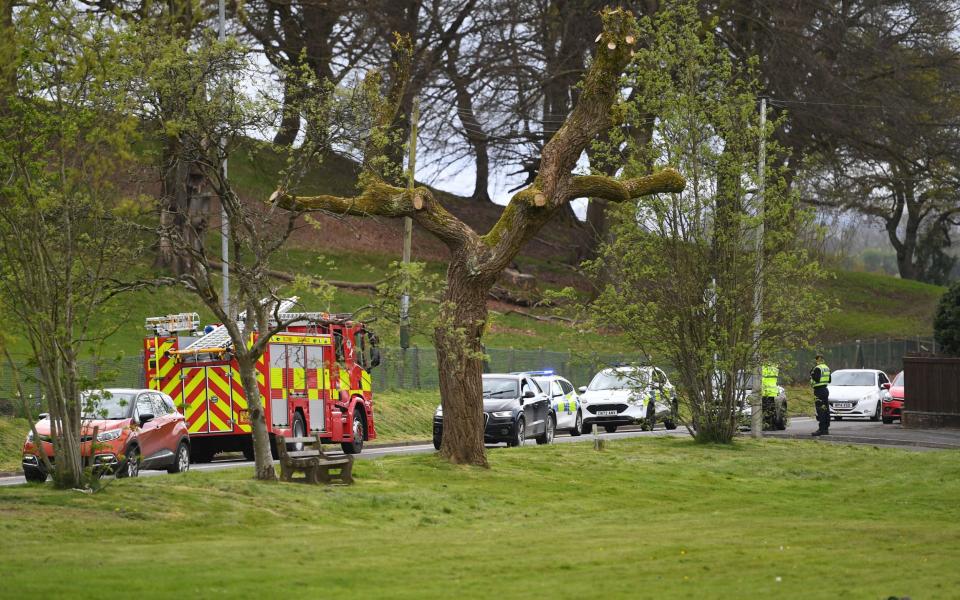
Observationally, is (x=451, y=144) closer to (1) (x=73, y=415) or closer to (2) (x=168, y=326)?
(2) (x=168, y=326)

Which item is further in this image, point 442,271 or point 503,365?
point 442,271

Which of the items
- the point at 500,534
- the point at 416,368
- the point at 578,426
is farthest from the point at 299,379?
the point at 416,368

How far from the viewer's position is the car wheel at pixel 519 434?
91.9 feet

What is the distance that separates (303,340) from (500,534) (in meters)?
12.1

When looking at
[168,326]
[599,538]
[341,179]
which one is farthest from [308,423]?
[341,179]

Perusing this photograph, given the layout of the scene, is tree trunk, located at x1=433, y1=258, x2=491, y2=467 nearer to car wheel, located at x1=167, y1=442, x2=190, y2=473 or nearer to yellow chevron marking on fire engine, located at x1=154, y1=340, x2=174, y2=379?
car wheel, located at x1=167, y1=442, x2=190, y2=473

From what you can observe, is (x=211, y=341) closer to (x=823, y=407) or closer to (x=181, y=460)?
(x=181, y=460)

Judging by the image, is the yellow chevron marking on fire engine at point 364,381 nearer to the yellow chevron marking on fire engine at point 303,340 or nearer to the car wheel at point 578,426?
the yellow chevron marking on fire engine at point 303,340

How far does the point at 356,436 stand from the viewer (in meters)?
26.9

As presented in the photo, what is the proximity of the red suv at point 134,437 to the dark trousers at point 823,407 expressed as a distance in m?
14.3

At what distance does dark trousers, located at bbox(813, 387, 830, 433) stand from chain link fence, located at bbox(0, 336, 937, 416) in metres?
1.10

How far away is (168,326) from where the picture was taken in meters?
25.0

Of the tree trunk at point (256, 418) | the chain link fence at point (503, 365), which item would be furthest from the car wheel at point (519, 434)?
the tree trunk at point (256, 418)

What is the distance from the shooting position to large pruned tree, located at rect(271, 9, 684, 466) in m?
18.8
